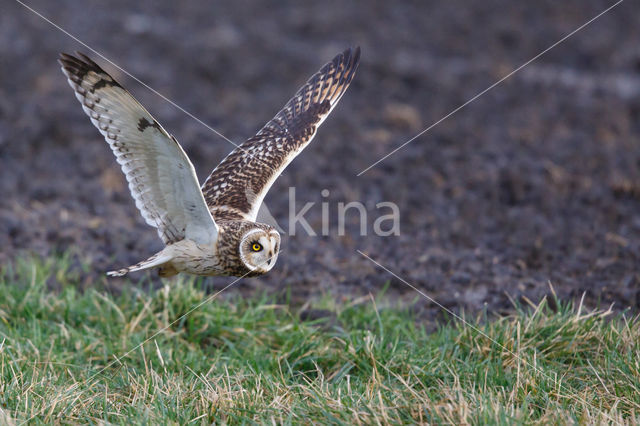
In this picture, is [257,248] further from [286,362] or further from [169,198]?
[286,362]

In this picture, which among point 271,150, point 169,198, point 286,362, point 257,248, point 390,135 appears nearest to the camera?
point 257,248

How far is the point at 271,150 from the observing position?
5.49 m

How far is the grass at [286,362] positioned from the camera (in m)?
3.95

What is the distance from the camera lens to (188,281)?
5.86 meters

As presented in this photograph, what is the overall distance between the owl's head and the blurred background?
5.97ft

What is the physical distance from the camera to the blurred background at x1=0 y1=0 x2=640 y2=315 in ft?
21.7

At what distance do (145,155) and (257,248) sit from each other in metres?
0.85

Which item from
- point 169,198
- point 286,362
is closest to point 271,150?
point 169,198

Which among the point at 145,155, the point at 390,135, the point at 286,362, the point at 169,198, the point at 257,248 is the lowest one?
the point at 286,362

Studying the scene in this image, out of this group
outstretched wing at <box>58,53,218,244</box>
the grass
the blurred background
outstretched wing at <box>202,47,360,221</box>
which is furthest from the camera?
the blurred background

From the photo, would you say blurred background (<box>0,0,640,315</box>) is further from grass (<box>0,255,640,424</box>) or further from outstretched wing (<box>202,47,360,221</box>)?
outstretched wing (<box>202,47,360,221</box>)

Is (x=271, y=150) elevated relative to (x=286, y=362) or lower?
elevated

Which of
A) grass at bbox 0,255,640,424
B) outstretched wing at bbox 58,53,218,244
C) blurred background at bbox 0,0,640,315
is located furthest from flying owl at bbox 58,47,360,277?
blurred background at bbox 0,0,640,315

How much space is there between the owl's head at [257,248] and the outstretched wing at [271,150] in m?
0.53
